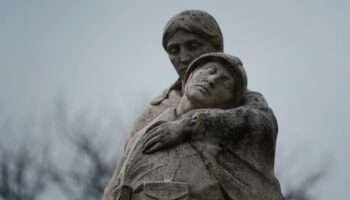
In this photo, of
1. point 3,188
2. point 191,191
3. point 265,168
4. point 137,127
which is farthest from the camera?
point 3,188

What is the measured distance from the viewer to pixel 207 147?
526cm

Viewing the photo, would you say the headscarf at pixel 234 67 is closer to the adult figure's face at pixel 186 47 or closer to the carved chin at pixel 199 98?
the carved chin at pixel 199 98

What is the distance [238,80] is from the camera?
5.70m

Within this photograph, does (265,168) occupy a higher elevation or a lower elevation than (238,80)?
lower

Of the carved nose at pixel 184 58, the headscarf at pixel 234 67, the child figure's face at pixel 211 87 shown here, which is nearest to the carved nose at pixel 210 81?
the child figure's face at pixel 211 87

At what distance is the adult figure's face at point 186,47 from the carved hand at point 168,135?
1.05 meters

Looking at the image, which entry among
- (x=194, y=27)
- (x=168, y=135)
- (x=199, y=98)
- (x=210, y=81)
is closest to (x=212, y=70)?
(x=210, y=81)

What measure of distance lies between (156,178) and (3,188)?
9.41 meters

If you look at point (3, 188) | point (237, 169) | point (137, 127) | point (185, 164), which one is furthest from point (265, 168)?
point (3, 188)

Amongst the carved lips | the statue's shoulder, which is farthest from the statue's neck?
the statue's shoulder

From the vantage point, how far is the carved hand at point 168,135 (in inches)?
210

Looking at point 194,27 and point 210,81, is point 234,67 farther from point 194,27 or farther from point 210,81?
point 194,27

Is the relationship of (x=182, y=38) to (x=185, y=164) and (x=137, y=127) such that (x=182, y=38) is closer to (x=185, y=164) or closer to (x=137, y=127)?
(x=137, y=127)

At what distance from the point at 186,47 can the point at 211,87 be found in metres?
0.89
